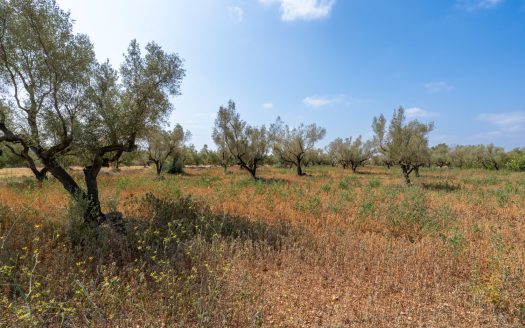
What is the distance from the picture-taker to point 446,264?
5.34m

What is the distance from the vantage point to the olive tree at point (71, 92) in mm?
7293

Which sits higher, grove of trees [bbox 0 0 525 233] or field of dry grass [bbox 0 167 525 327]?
grove of trees [bbox 0 0 525 233]

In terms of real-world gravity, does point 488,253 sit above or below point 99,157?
below

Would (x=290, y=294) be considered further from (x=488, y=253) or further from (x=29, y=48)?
(x=29, y=48)

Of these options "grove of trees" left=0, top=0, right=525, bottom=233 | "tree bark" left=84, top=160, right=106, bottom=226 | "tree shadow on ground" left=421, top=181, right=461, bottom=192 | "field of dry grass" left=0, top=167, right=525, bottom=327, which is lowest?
"field of dry grass" left=0, top=167, right=525, bottom=327

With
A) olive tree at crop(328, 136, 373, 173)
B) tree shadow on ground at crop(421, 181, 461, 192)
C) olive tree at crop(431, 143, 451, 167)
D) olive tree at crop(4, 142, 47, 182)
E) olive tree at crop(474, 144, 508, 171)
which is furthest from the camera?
olive tree at crop(431, 143, 451, 167)

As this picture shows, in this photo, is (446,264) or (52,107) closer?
(446,264)

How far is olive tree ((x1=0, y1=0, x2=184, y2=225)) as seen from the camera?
7.29 m

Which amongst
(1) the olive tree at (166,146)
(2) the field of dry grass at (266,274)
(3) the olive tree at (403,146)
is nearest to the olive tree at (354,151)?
(3) the olive tree at (403,146)

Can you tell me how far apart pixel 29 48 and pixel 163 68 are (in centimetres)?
379

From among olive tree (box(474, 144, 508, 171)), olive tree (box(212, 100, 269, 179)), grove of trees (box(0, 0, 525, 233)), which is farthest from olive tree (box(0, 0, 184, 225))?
olive tree (box(474, 144, 508, 171))

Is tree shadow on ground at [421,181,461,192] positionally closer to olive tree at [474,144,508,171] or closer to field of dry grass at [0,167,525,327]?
field of dry grass at [0,167,525,327]

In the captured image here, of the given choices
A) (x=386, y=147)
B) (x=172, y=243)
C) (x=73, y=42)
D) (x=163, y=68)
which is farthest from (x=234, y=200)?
(x=386, y=147)

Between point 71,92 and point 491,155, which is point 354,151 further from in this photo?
point 71,92
